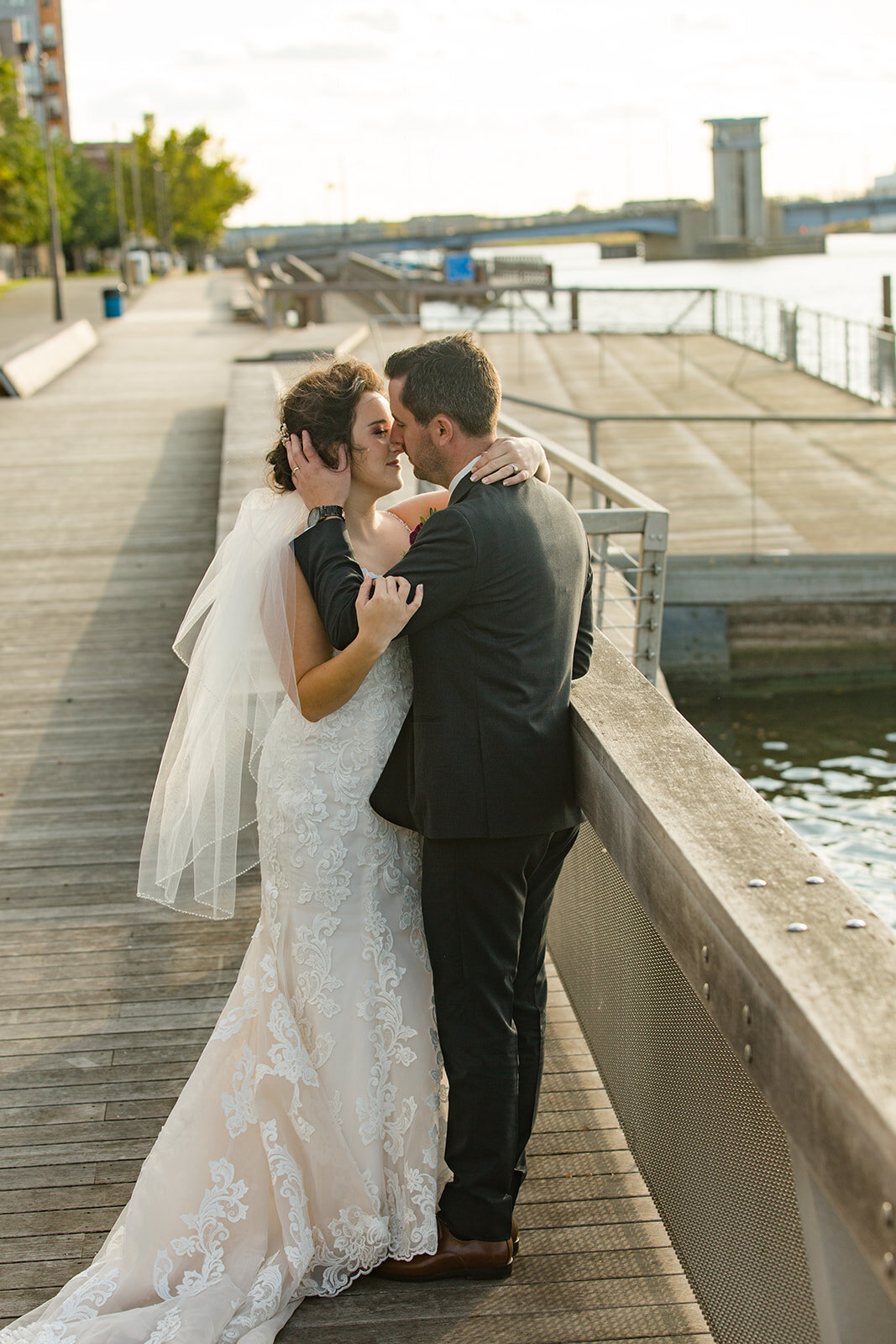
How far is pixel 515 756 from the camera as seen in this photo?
2.55 meters

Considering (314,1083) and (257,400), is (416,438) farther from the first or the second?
(257,400)

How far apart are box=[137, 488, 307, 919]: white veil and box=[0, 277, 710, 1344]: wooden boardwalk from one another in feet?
2.38

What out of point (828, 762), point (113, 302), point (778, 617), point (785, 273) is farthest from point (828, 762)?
point (785, 273)

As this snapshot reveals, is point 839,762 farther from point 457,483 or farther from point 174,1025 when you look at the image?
point 457,483

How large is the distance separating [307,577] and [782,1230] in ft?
4.91

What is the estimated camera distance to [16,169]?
45938mm

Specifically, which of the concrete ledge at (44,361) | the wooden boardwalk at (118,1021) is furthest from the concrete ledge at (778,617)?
the concrete ledge at (44,361)

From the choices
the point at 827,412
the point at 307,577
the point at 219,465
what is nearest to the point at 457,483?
the point at 307,577

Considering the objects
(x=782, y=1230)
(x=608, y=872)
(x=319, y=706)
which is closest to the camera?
(x=782, y=1230)

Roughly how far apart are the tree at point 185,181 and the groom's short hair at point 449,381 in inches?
3448

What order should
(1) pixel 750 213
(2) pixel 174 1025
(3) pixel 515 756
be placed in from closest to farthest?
(3) pixel 515 756
(2) pixel 174 1025
(1) pixel 750 213

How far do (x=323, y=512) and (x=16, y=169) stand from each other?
48635 millimetres

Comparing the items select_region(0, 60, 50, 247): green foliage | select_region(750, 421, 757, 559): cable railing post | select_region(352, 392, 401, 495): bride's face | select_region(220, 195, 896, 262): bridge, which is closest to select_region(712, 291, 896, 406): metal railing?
select_region(750, 421, 757, 559): cable railing post

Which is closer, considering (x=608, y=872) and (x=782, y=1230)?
(x=782, y=1230)
